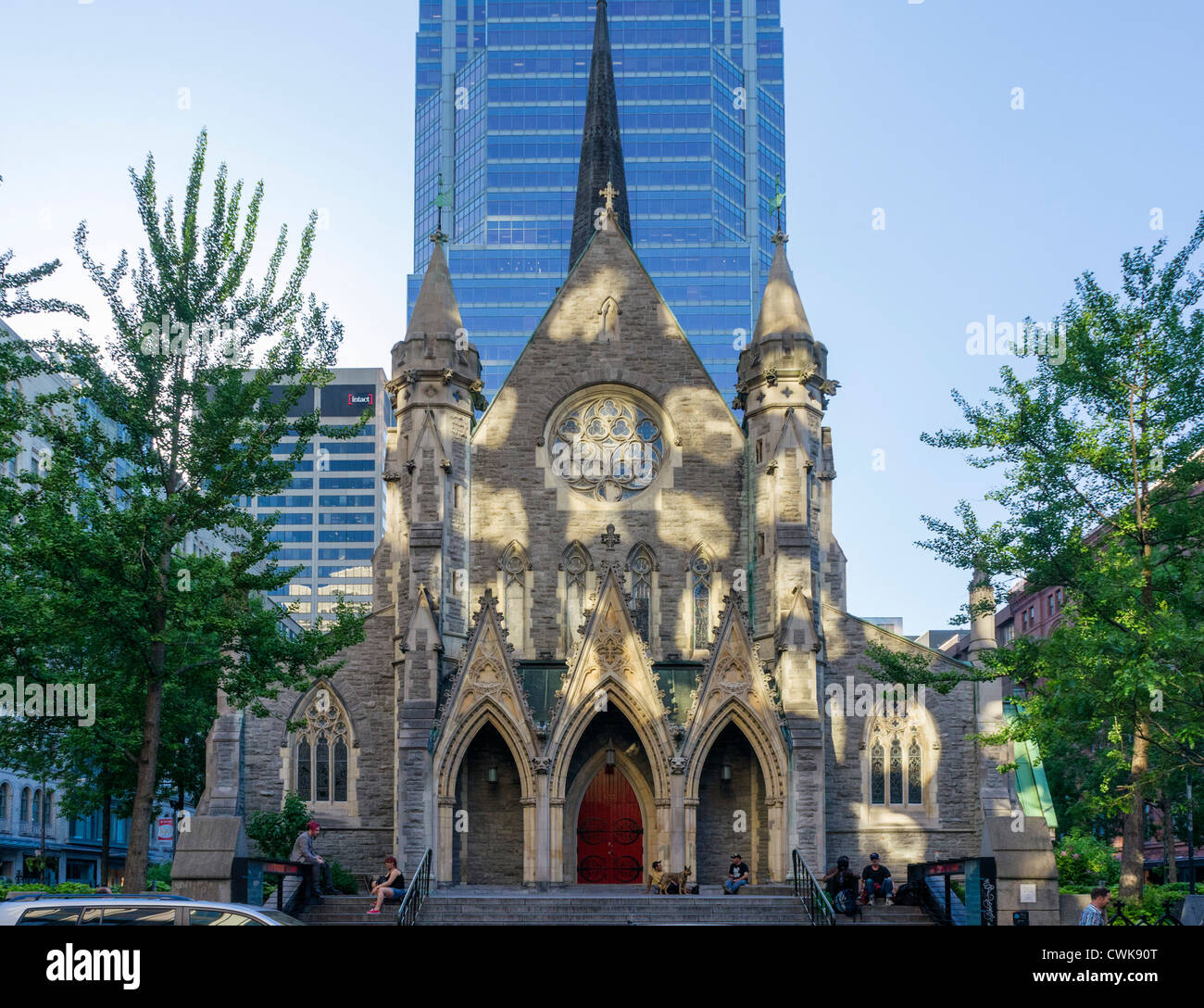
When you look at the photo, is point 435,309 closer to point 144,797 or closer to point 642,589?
point 642,589

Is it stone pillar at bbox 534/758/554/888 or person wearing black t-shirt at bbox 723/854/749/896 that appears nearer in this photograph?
person wearing black t-shirt at bbox 723/854/749/896

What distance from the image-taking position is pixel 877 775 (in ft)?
107

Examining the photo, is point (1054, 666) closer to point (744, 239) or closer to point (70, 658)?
point (70, 658)

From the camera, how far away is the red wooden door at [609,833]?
31.7m

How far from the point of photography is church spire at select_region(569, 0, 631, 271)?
4325cm

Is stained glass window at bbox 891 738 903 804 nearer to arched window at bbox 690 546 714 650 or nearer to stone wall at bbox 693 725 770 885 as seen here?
stone wall at bbox 693 725 770 885

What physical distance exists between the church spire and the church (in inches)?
286

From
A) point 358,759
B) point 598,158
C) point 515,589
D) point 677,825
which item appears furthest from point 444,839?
point 598,158

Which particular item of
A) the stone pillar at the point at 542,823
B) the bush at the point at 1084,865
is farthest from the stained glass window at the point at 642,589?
the bush at the point at 1084,865

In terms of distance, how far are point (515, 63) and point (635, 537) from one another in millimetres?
96040

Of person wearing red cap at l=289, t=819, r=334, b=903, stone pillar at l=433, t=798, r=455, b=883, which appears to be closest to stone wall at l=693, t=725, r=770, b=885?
stone pillar at l=433, t=798, r=455, b=883

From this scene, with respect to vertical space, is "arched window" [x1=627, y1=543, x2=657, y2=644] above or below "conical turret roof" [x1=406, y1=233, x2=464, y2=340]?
below

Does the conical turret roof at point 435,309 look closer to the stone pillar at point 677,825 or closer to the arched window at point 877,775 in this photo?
the stone pillar at point 677,825
